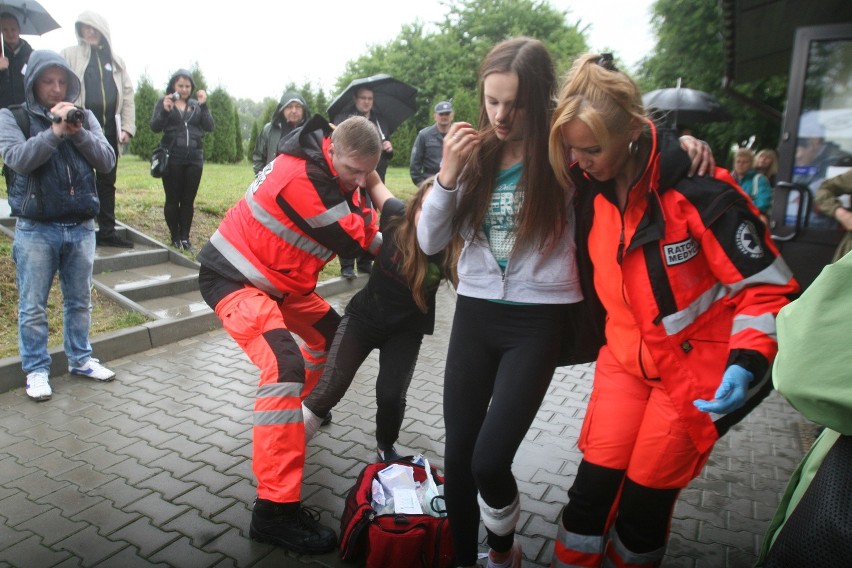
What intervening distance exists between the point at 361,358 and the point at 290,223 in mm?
781

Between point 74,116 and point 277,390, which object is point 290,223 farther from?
point 74,116

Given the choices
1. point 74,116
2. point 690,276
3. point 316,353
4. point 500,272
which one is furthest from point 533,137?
point 74,116

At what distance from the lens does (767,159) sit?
912cm

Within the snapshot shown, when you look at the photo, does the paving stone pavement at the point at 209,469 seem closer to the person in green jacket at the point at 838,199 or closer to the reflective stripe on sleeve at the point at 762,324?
the person in green jacket at the point at 838,199

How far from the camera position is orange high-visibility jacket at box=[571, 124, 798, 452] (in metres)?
2.03

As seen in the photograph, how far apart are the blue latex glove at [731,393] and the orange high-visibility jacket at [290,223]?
6.26ft

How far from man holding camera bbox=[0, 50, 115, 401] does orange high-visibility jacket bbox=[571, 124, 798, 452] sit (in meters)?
3.75

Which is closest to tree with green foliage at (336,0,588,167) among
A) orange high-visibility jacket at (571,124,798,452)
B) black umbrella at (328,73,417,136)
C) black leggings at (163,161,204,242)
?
black umbrella at (328,73,417,136)

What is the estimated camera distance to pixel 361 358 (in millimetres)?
3492

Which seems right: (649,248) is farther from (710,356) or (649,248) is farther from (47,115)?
(47,115)

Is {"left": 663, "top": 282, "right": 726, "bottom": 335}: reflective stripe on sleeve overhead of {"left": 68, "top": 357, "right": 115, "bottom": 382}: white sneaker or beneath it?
overhead

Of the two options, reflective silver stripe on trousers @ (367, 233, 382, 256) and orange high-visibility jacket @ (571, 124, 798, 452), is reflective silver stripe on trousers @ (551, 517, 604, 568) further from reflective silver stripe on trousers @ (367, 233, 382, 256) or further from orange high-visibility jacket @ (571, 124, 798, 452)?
reflective silver stripe on trousers @ (367, 233, 382, 256)

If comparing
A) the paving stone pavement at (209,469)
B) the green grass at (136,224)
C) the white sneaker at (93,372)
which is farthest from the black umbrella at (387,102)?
the white sneaker at (93,372)

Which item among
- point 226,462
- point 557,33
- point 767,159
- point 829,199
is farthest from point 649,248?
point 557,33
